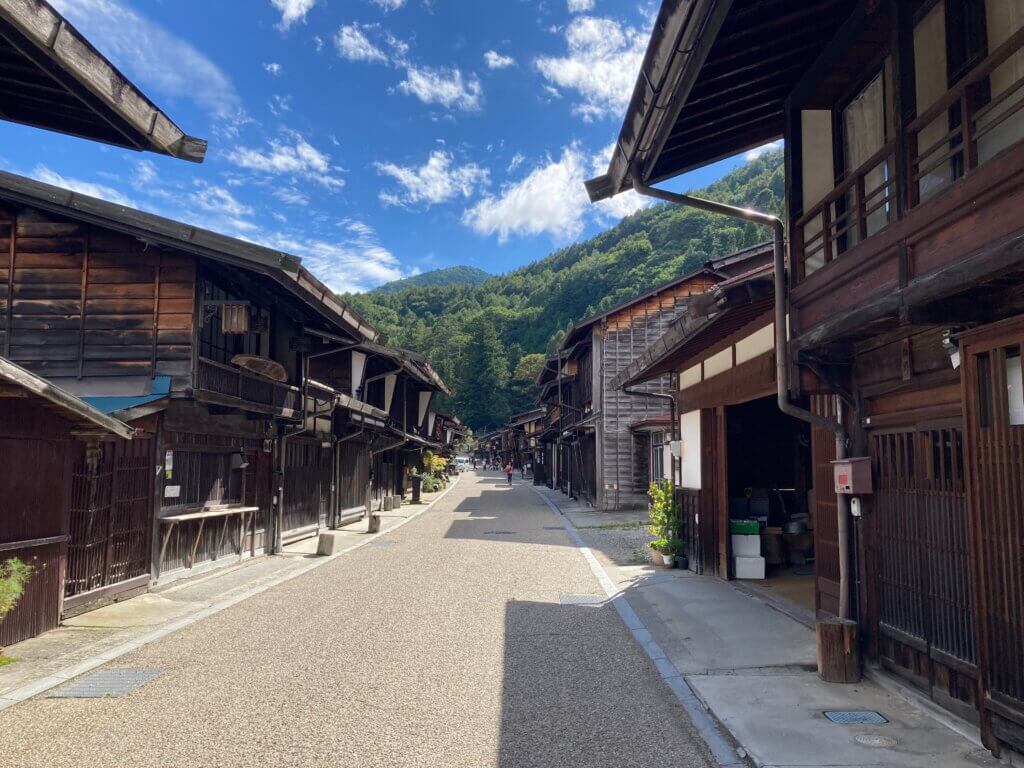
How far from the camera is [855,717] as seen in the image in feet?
17.9

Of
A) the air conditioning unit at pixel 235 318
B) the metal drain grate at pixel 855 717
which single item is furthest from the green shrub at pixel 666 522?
the air conditioning unit at pixel 235 318

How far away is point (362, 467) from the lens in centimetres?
2473

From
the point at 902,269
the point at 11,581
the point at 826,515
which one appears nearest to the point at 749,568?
the point at 826,515

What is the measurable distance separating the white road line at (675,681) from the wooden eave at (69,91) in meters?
6.00

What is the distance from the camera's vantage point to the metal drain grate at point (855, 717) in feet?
17.5

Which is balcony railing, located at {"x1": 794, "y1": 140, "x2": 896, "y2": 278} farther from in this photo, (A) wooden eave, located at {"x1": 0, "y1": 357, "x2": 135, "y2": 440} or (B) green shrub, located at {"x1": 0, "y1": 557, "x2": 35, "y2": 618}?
(B) green shrub, located at {"x1": 0, "y1": 557, "x2": 35, "y2": 618}

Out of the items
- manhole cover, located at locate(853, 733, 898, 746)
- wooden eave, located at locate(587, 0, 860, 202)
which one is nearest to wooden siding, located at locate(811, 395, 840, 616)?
manhole cover, located at locate(853, 733, 898, 746)

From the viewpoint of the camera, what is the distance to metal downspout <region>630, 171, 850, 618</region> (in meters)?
6.85

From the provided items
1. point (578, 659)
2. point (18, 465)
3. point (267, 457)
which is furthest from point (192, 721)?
point (267, 457)

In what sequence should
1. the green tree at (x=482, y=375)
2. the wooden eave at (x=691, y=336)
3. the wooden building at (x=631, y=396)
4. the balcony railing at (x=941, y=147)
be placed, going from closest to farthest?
the balcony railing at (x=941, y=147)
the wooden eave at (x=691, y=336)
the wooden building at (x=631, y=396)
the green tree at (x=482, y=375)

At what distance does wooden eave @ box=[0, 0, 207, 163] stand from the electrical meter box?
6376 mm

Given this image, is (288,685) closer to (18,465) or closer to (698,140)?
(18,465)

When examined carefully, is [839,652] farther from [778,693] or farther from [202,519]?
[202,519]

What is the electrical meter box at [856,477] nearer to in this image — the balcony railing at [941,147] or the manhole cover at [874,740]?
the balcony railing at [941,147]
